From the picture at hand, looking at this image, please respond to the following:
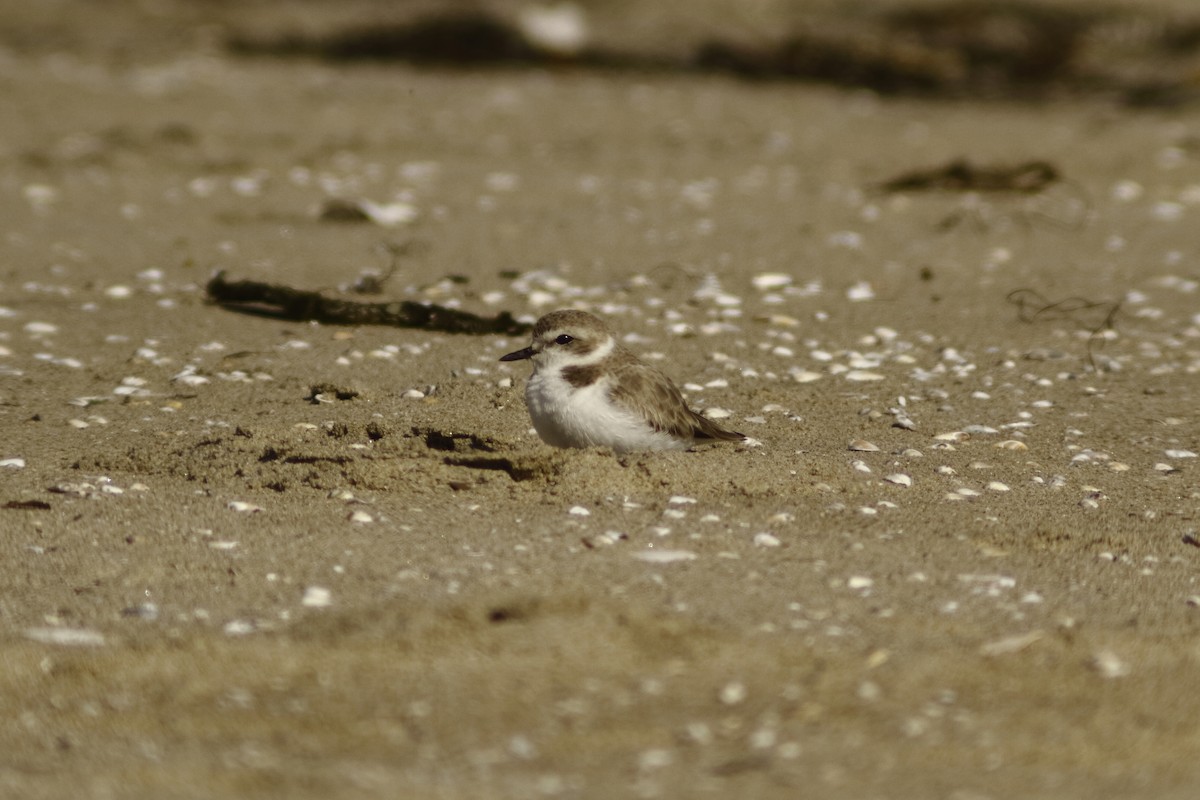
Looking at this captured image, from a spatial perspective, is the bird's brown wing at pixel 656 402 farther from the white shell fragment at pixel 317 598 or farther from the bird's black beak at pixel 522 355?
the white shell fragment at pixel 317 598

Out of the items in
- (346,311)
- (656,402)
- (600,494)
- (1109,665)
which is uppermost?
(656,402)

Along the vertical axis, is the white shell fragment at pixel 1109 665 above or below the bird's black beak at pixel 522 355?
below

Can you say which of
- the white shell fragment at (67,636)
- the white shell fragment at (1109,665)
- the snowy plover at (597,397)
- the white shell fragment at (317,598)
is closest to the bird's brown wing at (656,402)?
the snowy plover at (597,397)

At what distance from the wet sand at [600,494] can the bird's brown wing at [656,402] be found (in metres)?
0.15

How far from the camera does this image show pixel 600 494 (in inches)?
213

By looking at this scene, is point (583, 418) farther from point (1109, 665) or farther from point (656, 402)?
point (1109, 665)

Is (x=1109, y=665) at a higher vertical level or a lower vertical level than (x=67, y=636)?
higher

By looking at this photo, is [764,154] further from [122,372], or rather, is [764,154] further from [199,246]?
[122,372]

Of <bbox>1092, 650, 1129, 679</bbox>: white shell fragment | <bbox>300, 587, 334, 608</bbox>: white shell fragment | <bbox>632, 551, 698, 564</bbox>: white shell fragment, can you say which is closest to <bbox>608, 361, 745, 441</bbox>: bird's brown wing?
<bbox>632, 551, 698, 564</bbox>: white shell fragment

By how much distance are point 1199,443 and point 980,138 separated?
7.16m

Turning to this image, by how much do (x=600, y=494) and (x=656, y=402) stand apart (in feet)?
1.40

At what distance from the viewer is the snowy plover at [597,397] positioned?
5.50 meters

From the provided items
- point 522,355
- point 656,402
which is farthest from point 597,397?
point 522,355

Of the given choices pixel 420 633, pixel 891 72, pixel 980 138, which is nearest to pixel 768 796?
pixel 420 633
